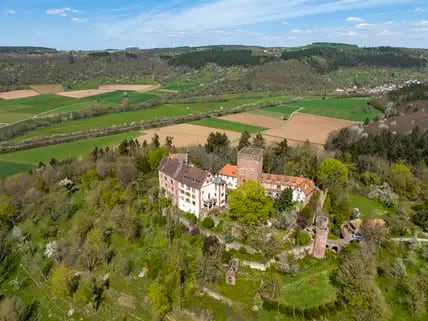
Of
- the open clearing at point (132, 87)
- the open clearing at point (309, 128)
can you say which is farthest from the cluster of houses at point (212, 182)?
the open clearing at point (132, 87)

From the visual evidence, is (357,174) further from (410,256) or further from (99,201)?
(99,201)

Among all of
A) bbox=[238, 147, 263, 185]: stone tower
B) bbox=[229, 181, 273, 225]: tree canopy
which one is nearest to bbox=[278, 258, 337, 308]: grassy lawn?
bbox=[229, 181, 273, 225]: tree canopy

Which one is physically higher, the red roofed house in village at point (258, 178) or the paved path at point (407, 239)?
the red roofed house in village at point (258, 178)

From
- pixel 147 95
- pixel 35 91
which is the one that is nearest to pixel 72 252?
pixel 147 95

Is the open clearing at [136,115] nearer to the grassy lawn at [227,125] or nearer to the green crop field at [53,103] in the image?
the green crop field at [53,103]

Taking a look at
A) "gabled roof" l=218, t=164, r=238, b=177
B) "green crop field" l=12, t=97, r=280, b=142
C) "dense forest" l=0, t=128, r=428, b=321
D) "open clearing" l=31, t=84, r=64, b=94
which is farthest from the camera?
"open clearing" l=31, t=84, r=64, b=94

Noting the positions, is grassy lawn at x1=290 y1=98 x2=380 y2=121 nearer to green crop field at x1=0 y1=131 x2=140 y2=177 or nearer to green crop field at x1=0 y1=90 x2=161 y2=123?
green crop field at x1=0 y1=90 x2=161 y2=123

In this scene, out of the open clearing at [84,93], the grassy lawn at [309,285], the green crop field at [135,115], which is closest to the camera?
the grassy lawn at [309,285]
